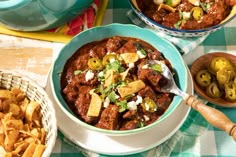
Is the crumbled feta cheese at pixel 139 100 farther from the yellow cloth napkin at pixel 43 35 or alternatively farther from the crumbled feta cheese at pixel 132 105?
the yellow cloth napkin at pixel 43 35

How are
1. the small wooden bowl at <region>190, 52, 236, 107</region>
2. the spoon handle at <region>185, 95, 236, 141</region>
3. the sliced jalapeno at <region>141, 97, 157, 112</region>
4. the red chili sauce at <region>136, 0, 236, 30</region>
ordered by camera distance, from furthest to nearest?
the red chili sauce at <region>136, 0, 236, 30</region>
the small wooden bowl at <region>190, 52, 236, 107</region>
the sliced jalapeno at <region>141, 97, 157, 112</region>
the spoon handle at <region>185, 95, 236, 141</region>

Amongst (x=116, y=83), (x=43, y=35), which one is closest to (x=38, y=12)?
(x=43, y=35)

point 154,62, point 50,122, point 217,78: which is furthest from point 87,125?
point 217,78

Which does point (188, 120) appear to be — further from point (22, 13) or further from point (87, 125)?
point (22, 13)

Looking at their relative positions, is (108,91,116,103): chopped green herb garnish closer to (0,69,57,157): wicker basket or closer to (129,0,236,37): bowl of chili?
(0,69,57,157): wicker basket

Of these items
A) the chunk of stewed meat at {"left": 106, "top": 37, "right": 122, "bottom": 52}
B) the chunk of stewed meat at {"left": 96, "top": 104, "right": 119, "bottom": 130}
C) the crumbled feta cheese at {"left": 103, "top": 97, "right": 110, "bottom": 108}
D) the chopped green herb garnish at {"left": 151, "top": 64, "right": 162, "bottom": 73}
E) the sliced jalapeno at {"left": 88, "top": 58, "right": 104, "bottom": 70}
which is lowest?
the chunk of stewed meat at {"left": 96, "top": 104, "right": 119, "bottom": 130}

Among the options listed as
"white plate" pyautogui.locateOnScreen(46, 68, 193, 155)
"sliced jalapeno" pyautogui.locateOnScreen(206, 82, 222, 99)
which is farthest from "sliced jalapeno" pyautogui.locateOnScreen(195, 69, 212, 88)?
"white plate" pyautogui.locateOnScreen(46, 68, 193, 155)
